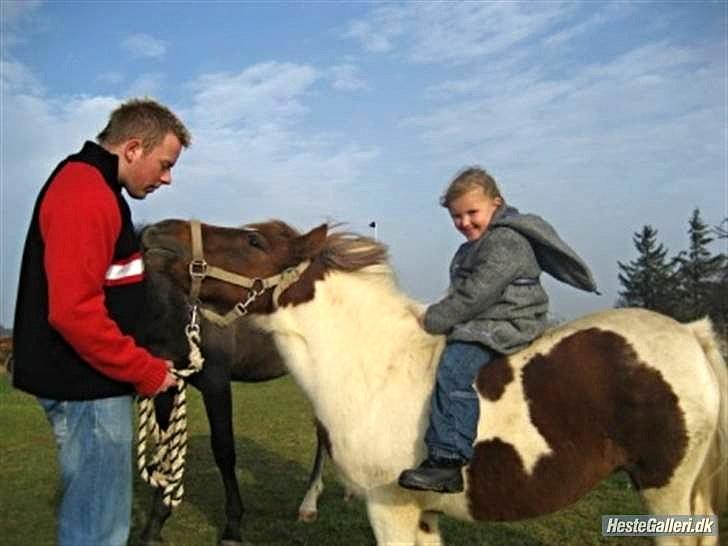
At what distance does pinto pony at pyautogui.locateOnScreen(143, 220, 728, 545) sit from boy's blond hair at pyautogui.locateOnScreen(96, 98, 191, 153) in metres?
1.35

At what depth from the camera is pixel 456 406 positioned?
3.72 metres

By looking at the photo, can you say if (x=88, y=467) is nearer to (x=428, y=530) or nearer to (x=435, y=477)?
(x=435, y=477)

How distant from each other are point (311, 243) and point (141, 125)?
1.63 m

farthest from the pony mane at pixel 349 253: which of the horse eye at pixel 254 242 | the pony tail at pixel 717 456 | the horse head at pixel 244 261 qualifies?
the pony tail at pixel 717 456

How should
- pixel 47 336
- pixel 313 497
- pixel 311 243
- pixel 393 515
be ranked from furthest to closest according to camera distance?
1. pixel 313 497
2. pixel 311 243
3. pixel 393 515
4. pixel 47 336

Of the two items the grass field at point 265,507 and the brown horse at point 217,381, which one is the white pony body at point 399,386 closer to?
the brown horse at point 217,381

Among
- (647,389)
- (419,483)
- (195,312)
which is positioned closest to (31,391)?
(195,312)

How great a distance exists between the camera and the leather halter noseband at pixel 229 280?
413cm

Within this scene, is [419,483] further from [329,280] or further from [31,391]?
[31,391]

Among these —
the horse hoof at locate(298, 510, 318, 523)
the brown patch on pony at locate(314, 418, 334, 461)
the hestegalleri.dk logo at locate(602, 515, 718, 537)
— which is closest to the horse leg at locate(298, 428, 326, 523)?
the horse hoof at locate(298, 510, 318, 523)

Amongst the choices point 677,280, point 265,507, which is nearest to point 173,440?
point 265,507

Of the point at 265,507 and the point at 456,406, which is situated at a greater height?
the point at 456,406

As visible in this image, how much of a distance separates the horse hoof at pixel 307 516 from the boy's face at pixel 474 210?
396 centimetres

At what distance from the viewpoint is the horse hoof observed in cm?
694
